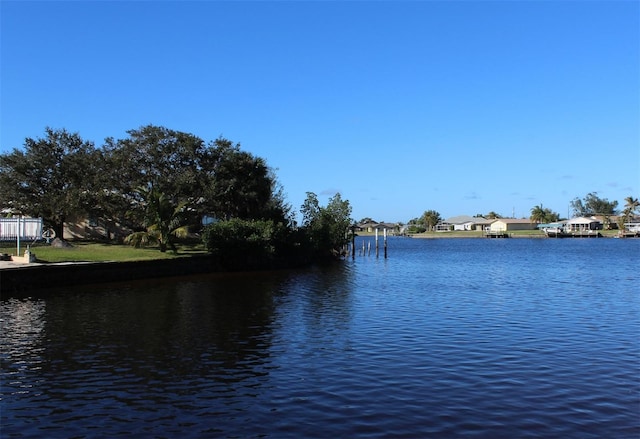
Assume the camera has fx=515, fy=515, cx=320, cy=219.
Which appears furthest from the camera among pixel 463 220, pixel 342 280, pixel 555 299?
Result: pixel 463 220

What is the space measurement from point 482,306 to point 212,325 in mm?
11701

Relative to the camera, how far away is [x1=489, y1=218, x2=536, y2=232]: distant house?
161375mm

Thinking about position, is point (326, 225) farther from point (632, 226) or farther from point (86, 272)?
point (632, 226)

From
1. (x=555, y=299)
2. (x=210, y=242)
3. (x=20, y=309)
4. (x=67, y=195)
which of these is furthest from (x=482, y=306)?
(x=67, y=195)

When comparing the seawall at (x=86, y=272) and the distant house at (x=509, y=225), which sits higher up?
the distant house at (x=509, y=225)

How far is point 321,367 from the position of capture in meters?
12.2

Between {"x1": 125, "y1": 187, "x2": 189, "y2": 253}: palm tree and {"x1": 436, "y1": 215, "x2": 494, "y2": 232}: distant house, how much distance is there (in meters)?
154

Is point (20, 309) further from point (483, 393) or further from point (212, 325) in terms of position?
point (483, 393)

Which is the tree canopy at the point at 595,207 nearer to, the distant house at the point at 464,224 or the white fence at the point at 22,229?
the distant house at the point at 464,224

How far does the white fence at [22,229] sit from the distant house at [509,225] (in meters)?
143

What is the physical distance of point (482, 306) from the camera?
73.5ft

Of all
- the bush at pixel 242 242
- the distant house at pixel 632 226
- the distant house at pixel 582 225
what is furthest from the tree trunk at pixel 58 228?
the distant house at pixel 582 225

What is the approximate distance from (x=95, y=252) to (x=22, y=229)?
276 inches

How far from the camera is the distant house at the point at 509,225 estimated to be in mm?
161375
